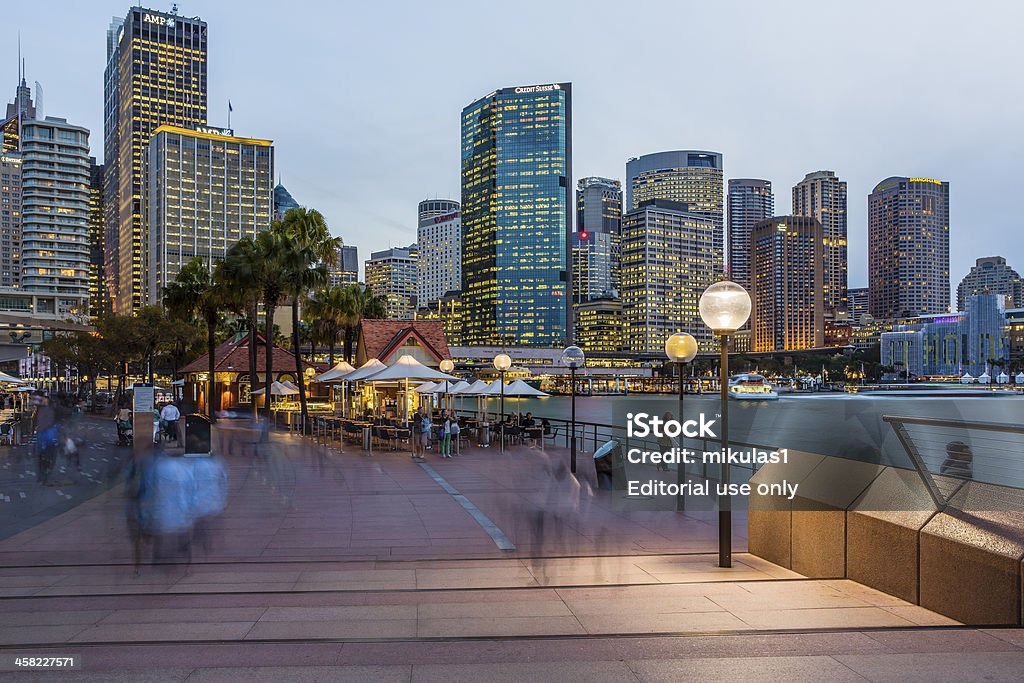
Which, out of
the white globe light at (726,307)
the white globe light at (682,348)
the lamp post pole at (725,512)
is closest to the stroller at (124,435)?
the white globe light at (682,348)

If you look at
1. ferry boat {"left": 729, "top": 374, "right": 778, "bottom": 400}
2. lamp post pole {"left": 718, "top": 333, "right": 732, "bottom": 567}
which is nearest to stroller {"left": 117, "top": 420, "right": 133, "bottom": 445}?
lamp post pole {"left": 718, "top": 333, "right": 732, "bottom": 567}

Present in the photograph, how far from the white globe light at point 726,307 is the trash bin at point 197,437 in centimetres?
1657

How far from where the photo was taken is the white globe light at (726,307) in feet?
32.3

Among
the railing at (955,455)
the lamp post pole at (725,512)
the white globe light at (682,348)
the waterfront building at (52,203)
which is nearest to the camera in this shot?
the railing at (955,455)

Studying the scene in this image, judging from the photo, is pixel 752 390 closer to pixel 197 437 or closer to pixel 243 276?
pixel 243 276

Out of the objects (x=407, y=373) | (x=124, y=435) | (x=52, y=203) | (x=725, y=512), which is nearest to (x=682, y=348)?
(x=725, y=512)

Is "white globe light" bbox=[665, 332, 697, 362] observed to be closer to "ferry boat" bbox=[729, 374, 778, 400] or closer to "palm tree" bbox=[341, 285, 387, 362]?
"palm tree" bbox=[341, 285, 387, 362]

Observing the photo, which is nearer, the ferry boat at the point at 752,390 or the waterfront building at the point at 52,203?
the ferry boat at the point at 752,390

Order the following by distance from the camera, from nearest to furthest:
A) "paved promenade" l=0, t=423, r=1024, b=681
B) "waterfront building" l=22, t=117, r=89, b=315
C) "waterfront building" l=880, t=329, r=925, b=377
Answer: "paved promenade" l=0, t=423, r=1024, b=681 < "waterfront building" l=22, t=117, r=89, b=315 < "waterfront building" l=880, t=329, r=925, b=377

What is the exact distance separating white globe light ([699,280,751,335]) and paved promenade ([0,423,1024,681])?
2.73m

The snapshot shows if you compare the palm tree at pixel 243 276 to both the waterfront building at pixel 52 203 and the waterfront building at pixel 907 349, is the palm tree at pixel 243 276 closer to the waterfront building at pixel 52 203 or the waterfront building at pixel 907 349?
the waterfront building at pixel 52 203

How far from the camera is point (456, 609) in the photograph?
23.4 feet

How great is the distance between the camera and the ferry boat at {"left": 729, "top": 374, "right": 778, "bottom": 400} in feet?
308

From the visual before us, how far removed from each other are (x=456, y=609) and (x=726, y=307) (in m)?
4.93
